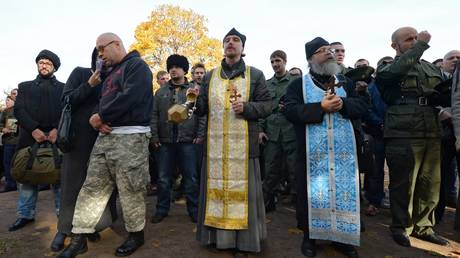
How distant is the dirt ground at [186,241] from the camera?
3508 mm

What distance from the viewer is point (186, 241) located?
3.86 meters

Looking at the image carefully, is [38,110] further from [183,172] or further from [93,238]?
[183,172]

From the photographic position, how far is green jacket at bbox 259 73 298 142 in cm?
522

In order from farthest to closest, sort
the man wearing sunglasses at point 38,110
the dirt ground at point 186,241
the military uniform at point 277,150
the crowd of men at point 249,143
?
1. the military uniform at point 277,150
2. the man wearing sunglasses at point 38,110
3. the dirt ground at point 186,241
4. the crowd of men at point 249,143

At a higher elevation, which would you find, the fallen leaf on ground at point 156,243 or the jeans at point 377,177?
the jeans at point 377,177

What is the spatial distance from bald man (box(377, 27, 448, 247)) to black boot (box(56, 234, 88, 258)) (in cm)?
367

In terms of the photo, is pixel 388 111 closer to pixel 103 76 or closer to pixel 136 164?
pixel 136 164

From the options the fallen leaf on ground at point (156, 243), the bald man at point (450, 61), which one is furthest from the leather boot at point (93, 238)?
the bald man at point (450, 61)

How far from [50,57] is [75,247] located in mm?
2632

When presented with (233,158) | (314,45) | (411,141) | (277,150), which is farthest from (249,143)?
(411,141)

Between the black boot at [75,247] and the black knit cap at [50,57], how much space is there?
247 centimetres

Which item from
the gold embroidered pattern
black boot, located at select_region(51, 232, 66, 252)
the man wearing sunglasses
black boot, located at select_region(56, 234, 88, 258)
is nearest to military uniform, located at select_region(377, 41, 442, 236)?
the gold embroidered pattern

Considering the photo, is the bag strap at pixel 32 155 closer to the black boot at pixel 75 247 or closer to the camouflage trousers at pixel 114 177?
the camouflage trousers at pixel 114 177

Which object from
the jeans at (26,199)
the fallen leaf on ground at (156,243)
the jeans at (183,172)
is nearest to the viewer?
the fallen leaf on ground at (156,243)
